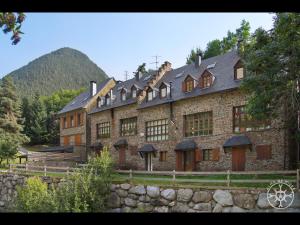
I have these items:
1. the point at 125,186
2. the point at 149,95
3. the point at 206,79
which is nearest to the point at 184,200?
the point at 125,186

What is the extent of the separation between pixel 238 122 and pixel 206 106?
277cm

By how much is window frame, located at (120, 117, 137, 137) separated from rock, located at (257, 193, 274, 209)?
1865 centimetres

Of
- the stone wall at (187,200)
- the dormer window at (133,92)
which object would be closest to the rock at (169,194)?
the stone wall at (187,200)

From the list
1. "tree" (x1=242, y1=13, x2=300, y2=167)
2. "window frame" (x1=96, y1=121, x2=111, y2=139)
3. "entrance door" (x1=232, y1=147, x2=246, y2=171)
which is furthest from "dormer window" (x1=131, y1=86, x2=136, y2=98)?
"tree" (x1=242, y1=13, x2=300, y2=167)

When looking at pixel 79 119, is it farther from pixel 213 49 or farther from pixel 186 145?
pixel 186 145

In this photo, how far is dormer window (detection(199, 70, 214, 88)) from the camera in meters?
24.7

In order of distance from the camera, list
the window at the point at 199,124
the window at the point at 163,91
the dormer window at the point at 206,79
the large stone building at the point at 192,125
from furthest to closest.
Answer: the window at the point at 163,91 < the dormer window at the point at 206,79 < the window at the point at 199,124 < the large stone building at the point at 192,125

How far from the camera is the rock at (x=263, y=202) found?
12.6 meters

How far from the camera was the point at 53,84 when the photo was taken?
27594 millimetres

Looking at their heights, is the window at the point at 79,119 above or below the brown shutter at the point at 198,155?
above

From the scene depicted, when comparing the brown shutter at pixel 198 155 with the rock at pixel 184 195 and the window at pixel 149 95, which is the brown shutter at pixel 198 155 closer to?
the window at pixel 149 95

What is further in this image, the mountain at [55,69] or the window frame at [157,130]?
the window frame at [157,130]

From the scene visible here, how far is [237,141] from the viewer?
71.5ft

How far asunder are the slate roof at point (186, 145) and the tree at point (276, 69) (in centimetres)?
1046
